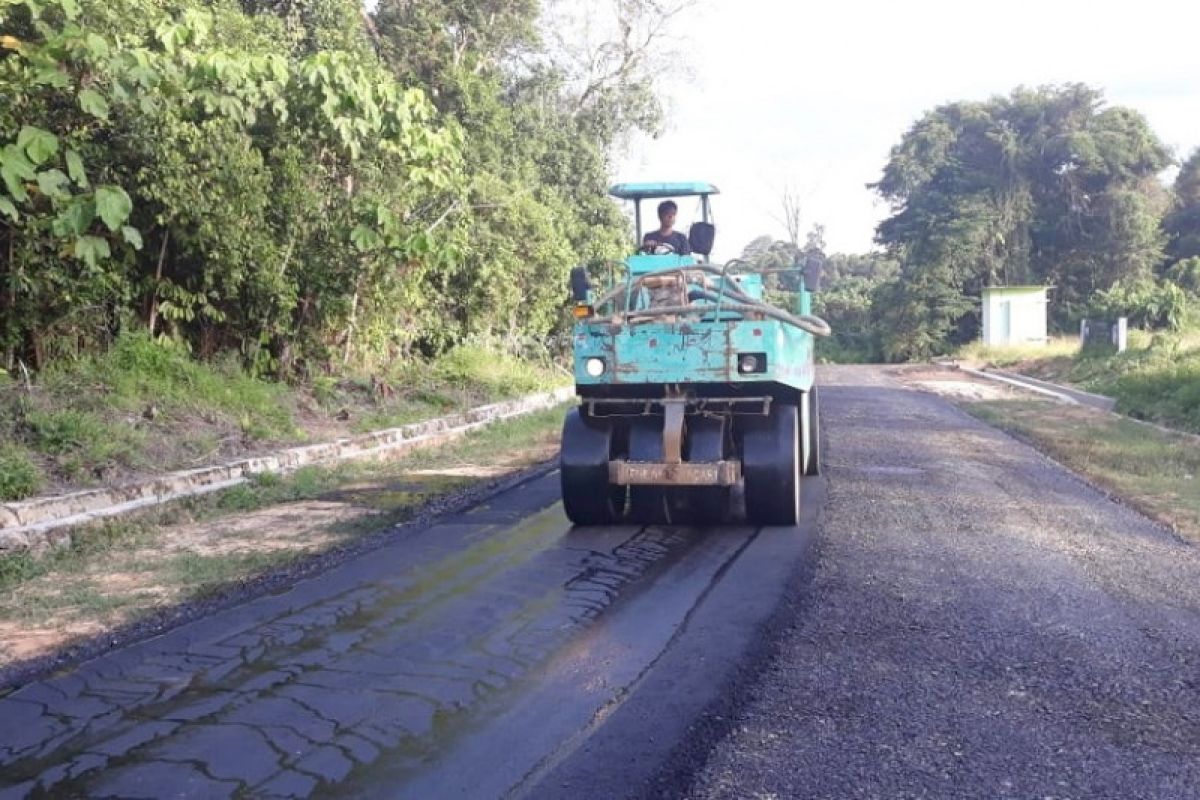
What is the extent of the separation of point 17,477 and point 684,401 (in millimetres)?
5477

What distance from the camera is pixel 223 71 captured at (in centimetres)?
995

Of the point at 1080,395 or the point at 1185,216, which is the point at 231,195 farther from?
the point at 1185,216

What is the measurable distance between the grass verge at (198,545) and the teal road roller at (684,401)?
203 cm

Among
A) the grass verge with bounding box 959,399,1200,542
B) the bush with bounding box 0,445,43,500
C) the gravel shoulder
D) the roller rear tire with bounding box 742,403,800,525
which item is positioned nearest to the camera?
the gravel shoulder

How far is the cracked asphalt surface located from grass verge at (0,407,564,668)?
0.71 meters

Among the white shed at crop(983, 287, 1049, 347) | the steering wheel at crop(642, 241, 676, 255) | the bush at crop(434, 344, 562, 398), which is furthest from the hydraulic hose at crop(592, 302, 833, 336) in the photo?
the white shed at crop(983, 287, 1049, 347)

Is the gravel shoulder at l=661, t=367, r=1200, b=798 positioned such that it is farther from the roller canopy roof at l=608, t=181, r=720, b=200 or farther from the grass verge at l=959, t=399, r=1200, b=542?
the roller canopy roof at l=608, t=181, r=720, b=200

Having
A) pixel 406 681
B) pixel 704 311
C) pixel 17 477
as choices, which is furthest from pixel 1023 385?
pixel 406 681

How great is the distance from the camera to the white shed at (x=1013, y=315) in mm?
42938

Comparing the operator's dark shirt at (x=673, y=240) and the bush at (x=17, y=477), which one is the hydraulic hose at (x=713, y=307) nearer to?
the operator's dark shirt at (x=673, y=240)

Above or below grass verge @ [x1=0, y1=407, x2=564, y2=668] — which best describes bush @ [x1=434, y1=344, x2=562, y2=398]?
above

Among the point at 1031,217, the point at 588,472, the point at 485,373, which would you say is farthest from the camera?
the point at 1031,217

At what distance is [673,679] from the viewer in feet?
17.4

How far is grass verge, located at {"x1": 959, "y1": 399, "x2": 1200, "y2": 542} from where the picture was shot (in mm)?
10375
